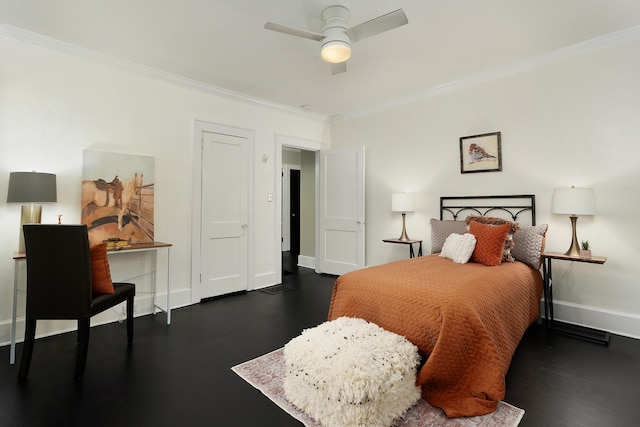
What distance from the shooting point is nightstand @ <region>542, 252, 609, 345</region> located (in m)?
2.67

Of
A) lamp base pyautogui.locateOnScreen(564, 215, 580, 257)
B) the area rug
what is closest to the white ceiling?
lamp base pyautogui.locateOnScreen(564, 215, 580, 257)

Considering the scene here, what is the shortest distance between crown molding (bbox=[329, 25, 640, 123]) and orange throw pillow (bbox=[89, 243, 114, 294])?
3.91m

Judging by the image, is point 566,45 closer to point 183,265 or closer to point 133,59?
point 133,59

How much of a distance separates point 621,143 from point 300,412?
11.5 ft

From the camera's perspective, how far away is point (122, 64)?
3.19 metres

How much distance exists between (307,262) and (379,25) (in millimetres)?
4615

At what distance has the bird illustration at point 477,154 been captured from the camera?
363 cm

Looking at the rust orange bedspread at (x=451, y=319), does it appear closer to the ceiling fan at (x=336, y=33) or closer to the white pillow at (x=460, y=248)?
the white pillow at (x=460, y=248)

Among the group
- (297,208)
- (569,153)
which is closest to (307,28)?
(569,153)

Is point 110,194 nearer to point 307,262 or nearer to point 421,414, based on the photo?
point 421,414

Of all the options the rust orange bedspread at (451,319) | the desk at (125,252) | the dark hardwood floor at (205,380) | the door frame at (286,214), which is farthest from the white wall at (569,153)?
the door frame at (286,214)

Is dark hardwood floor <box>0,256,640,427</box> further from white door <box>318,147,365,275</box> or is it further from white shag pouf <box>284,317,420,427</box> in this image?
white door <box>318,147,365,275</box>

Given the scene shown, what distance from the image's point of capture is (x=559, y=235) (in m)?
3.14

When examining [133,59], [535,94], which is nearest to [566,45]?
[535,94]
